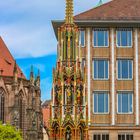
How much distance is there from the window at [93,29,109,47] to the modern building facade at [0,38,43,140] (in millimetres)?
35164

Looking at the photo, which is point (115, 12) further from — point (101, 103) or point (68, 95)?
point (68, 95)

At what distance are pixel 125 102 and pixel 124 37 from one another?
19.8 feet

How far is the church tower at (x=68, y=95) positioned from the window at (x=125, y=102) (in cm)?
2519

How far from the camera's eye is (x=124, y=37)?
189ft

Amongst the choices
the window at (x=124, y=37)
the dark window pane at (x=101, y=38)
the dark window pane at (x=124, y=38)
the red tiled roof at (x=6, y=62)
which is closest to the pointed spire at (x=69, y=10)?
the dark window pane at (x=101, y=38)

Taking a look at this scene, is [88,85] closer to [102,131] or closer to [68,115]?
[102,131]

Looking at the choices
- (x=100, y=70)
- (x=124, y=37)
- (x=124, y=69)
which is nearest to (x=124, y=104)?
(x=124, y=69)

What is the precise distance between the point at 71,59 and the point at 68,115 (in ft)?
9.25

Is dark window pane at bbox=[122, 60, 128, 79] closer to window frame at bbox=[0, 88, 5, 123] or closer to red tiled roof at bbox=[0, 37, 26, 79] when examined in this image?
window frame at bbox=[0, 88, 5, 123]

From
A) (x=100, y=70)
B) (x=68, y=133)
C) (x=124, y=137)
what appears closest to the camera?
(x=68, y=133)

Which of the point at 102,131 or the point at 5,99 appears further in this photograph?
the point at 5,99

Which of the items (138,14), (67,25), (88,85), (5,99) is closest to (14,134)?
(88,85)

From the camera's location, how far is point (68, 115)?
97.9 ft

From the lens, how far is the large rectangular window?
56.6 metres
